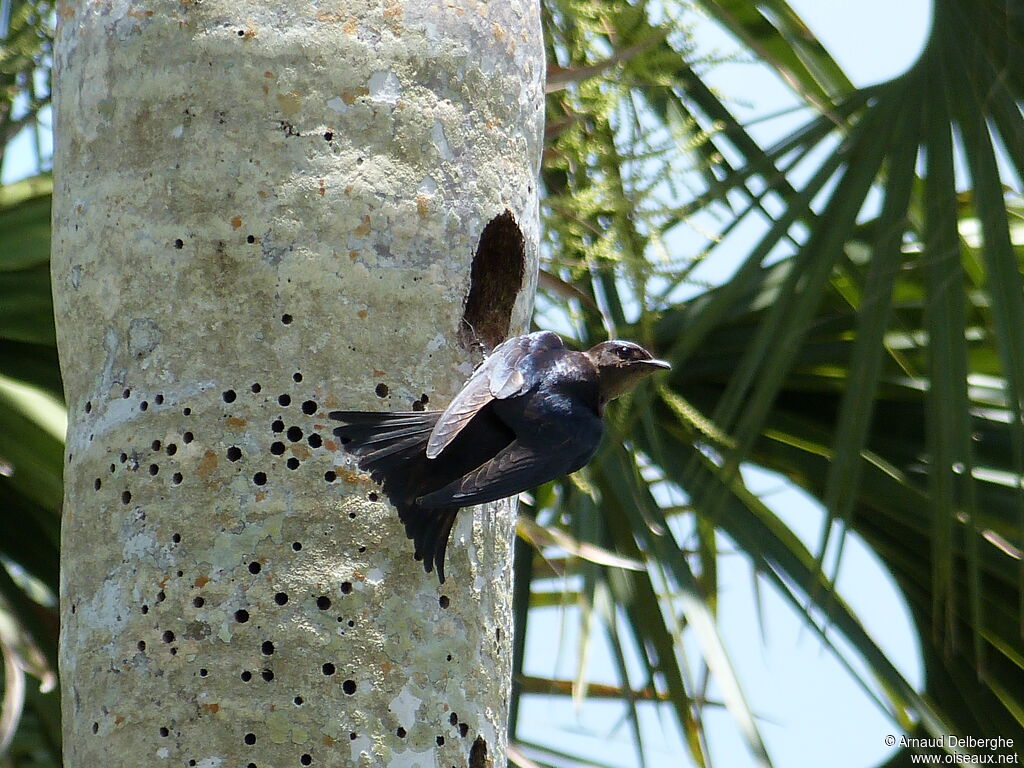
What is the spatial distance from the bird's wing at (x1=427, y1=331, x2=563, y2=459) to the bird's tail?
4 cm

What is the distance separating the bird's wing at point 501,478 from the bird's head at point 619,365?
216 millimetres

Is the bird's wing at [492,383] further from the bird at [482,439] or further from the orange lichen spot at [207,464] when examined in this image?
the orange lichen spot at [207,464]

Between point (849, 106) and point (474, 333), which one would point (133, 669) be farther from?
point (849, 106)

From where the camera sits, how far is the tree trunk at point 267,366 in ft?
5.83

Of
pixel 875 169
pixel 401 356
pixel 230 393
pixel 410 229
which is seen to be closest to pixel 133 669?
pixel 230 393

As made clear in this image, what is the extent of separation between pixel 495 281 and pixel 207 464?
1.68ft

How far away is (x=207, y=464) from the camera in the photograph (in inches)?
71.7

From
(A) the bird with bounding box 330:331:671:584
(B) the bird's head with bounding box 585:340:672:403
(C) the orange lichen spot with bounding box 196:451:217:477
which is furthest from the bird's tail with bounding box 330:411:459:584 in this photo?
(B) the bird's head with bounding box 585:340:672:403

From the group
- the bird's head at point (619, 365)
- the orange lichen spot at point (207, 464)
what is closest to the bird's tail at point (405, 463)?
the orange lichen spot at point (207, 464)

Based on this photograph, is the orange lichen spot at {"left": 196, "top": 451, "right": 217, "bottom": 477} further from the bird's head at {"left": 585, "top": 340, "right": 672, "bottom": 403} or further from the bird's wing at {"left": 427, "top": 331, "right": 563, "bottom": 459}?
the bird's head at {"left": 585, "top": 340, "right": 672, "bottom": 403}

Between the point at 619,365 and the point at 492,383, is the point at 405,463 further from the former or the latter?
the point at 619,365

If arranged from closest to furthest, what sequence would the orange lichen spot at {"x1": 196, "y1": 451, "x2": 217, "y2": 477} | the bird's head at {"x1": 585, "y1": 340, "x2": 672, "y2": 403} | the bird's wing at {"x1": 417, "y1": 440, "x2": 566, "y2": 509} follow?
the bird's wing at {"x1": 417, "y1": 440, "x2": 566, "y2": 509} < the orange lichen spot at {"x1": 196, "y1": 451, "x2": 217, "y2": 477} < the bird's head at {"x1": 585, "y1": 340, "x2": 672, "y2": 403}

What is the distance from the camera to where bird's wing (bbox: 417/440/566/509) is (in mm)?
1704

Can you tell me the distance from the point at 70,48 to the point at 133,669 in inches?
32.8
